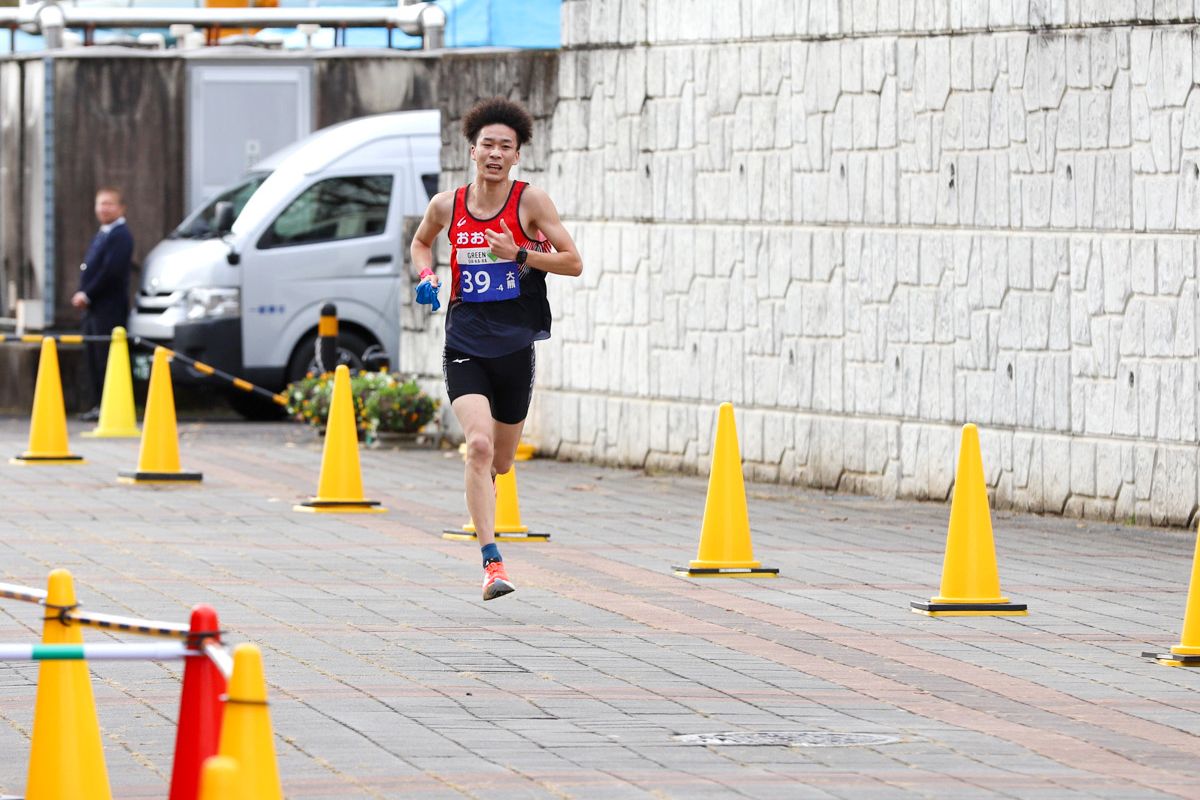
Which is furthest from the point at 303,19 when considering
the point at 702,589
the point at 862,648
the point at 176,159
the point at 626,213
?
the point at 862,648

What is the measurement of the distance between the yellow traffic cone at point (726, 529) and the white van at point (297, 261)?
9.87m

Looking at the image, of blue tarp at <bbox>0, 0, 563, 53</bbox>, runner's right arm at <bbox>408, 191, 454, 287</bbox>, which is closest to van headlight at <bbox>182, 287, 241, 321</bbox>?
blue tarp at <bbox>0, 0, 563, 53</bbox>

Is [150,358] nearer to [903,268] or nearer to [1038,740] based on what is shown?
[903,268]

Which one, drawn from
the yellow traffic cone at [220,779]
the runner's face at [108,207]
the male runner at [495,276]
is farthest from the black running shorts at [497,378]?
the runner's face at [108,207]

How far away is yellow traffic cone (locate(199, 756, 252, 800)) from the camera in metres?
4.29

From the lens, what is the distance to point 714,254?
1587 cm

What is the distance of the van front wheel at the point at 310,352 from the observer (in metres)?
20.8

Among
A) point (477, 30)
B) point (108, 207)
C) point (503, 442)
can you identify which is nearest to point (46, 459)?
point (108, 207)

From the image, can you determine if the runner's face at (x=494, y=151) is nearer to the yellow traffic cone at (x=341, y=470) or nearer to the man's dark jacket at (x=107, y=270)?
the yellow traffic cone at (x=341, y=470)

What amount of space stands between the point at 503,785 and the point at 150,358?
14977 millimetres

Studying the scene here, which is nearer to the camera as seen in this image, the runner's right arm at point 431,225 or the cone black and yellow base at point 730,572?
the runner's right arm at point 431,225

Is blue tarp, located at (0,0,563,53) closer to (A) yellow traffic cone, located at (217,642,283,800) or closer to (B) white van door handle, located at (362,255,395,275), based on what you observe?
(B) white van door handle, located at (362,255,395,275)

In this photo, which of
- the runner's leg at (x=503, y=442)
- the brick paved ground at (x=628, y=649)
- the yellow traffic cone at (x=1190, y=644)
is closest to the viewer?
the brick paved ground at (x=628, y=649)

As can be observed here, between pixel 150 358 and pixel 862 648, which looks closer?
pixel 862 648
